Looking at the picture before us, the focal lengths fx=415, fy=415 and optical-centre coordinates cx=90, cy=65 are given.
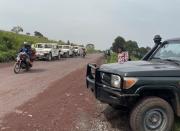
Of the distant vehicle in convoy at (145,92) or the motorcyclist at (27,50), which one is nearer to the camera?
the distant vehicle in convoy at (145,92)

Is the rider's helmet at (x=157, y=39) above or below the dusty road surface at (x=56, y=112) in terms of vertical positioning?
above

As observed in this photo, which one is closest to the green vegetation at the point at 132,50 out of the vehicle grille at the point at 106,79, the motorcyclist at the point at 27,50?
the vehicle grille at the point at 106,79

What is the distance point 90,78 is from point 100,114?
1079 mm

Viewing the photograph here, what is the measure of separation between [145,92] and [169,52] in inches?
70.7

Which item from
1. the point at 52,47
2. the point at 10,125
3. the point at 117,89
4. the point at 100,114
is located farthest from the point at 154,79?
the point at 52,47

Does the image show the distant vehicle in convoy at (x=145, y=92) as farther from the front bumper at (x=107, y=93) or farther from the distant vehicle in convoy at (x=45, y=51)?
the distant vehicle in convoy at (x=45, y=51)

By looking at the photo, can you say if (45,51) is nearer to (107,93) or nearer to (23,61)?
(23,61)

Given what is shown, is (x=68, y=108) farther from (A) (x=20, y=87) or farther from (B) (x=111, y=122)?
(A) (x=20, y=87)

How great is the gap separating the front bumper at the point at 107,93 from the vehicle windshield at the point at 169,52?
1.56 metres

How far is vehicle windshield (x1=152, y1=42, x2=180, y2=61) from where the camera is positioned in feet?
28.3

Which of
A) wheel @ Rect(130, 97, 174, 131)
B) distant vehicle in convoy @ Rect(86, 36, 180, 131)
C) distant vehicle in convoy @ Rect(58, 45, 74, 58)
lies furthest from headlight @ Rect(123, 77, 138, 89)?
distant vehicle in convoy @ Rect(58, 45, 74, 58)

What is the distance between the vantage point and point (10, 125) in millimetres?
8172

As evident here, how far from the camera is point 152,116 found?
7.46m

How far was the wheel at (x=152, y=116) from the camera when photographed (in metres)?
7.30
